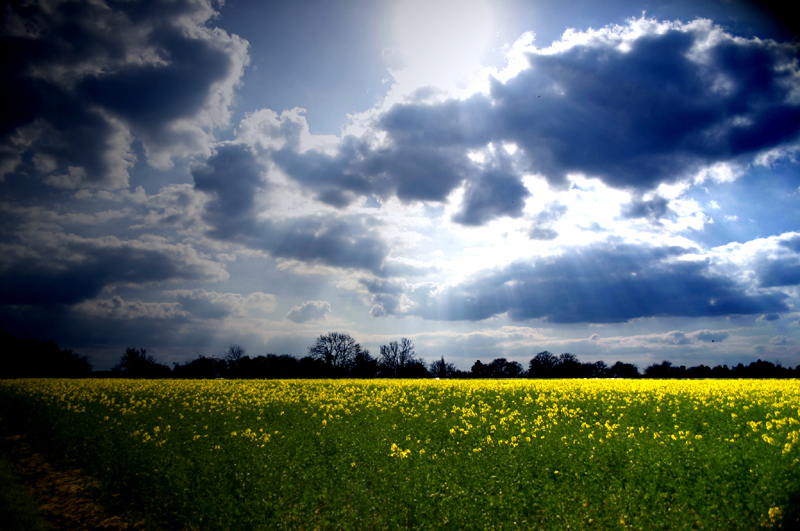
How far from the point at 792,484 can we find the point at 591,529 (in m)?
6.53

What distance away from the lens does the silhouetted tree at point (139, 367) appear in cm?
6969

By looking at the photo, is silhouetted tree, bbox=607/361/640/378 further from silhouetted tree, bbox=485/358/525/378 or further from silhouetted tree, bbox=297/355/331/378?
silhouetted tree, bbox=297/355/331/378

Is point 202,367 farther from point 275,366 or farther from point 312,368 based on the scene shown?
point 312,368

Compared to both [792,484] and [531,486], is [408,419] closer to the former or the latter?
[531,486]

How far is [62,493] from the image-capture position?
13.1 m

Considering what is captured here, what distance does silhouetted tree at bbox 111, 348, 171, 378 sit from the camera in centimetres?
6969

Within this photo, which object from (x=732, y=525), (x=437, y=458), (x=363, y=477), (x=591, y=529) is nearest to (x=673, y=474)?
(x=732, y=525)

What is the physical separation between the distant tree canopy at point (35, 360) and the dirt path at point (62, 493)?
56499 mm

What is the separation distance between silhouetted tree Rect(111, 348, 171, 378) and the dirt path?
59.7 meters

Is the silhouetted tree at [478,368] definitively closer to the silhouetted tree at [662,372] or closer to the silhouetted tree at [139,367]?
the silhouetted tree at [662,372]

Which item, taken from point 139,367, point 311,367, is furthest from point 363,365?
point 139,367

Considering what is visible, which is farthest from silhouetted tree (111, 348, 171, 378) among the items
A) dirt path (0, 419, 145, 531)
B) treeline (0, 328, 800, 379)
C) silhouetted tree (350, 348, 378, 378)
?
dirt path (0, 419, 145, 531)

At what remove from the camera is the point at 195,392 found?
27.3 metres

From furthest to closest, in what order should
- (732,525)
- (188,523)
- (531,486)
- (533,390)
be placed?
(533,390), (531,486), (188,523), (732,525)
